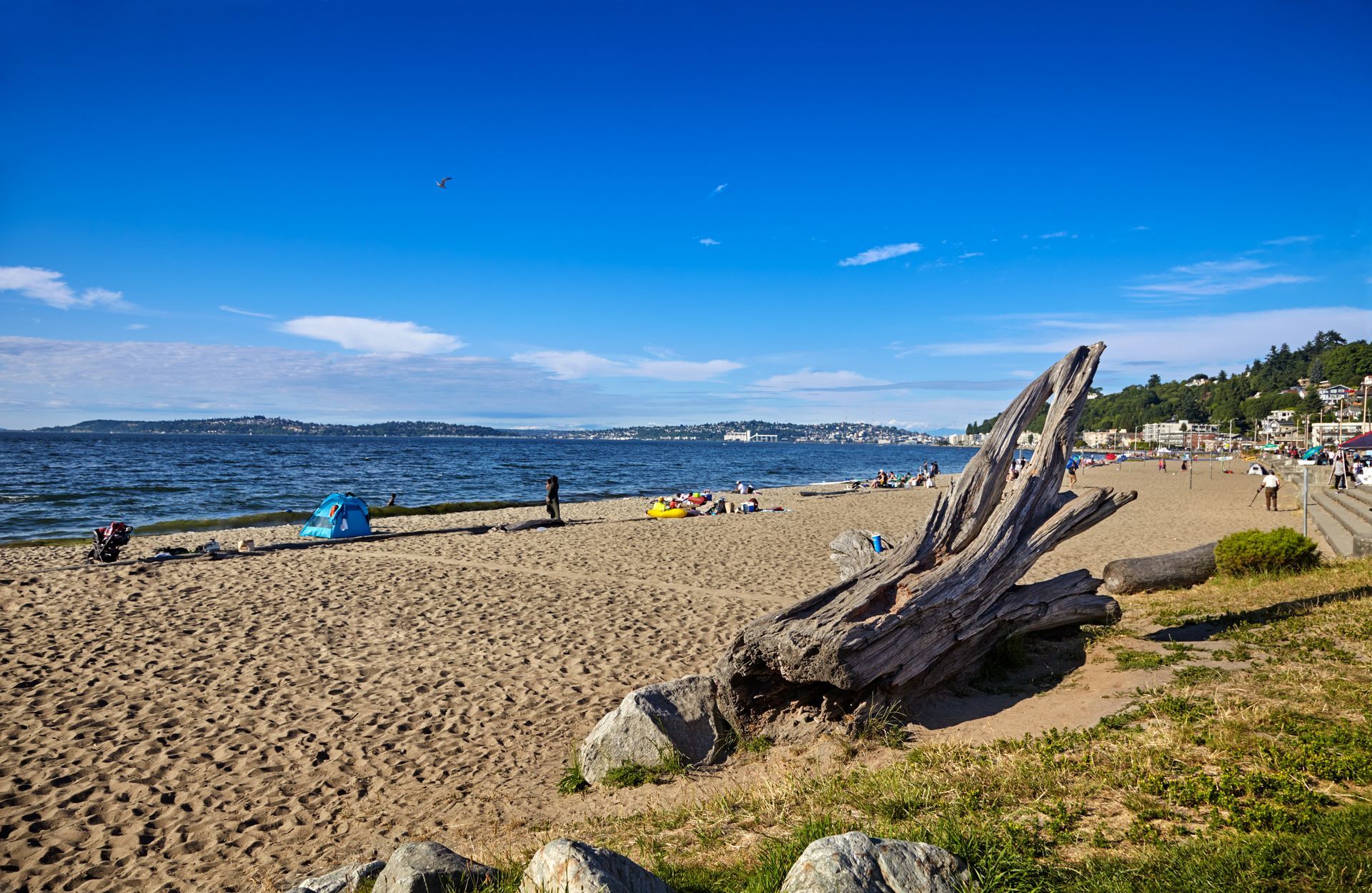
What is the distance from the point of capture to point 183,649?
10.2 meters

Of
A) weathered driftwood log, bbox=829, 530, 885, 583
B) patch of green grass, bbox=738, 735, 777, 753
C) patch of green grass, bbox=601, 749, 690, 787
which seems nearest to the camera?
patch of green grass, bbox=601, 749, 690, 787

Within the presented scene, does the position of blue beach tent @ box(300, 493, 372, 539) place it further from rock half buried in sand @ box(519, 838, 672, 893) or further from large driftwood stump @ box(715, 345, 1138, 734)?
rock half buried in sand @ box(519, 838, 672, 893)

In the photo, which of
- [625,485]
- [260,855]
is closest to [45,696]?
[260,855]

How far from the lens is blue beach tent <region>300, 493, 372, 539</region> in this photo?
2097 centimetres

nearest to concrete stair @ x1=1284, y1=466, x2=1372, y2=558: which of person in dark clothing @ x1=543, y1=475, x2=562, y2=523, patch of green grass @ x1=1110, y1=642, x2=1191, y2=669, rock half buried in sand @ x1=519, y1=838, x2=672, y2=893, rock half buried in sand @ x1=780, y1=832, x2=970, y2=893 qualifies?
patch of green grass @ x1=1110, y1=642, x2=1191, y2=669

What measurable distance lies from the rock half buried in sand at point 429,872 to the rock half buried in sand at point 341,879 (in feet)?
1.60

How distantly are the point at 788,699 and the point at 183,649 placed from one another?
8639mm

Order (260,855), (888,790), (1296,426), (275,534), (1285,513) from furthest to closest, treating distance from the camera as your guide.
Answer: (1296,426) < (1285,513) < (275,534) < (260,855) < (888,790)

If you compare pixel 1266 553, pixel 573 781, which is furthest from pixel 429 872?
pixel 1266 553

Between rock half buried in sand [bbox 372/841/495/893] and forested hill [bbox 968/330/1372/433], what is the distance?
150691mm

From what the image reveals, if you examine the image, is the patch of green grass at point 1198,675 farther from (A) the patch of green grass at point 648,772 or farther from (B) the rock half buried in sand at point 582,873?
(B) the rock half buried in sand at point 582,873

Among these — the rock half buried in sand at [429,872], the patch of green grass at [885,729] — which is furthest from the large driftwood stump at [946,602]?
the rock half buried in sand at [429,872]

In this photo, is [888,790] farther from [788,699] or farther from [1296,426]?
[1296,426]

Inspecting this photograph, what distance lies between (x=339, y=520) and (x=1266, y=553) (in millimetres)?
21276
